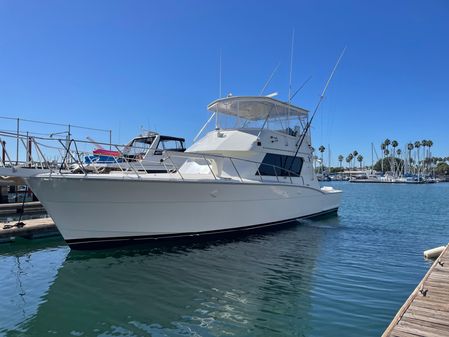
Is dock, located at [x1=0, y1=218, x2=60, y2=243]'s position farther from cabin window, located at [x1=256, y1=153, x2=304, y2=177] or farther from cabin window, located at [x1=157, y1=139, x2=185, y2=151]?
cabin window, located at [x1=157, y1=139, x2=185, y2=151]

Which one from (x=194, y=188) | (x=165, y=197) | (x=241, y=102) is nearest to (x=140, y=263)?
(x=165, y=197)

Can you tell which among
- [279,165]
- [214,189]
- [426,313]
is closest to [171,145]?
[279,165]

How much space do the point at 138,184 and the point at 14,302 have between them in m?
3.78

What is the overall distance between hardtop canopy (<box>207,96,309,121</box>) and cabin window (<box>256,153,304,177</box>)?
1.69 meters

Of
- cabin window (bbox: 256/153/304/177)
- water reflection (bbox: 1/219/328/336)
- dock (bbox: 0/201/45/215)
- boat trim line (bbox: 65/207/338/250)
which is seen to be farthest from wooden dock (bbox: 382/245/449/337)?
dock (bbox: 0/201/45/215)

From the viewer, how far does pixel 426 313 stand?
4.31 metres

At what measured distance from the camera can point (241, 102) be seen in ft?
44.7

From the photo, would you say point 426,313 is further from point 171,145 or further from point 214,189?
point 171,145

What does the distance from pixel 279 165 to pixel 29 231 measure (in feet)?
29.8

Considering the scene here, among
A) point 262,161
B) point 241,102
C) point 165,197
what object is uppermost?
point 241,102

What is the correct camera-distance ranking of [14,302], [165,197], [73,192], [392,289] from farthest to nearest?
[165,197] → [73,192] → [392,289] → [14,302]

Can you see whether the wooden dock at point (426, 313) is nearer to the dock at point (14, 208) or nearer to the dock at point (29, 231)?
the dock at point (29, 231)

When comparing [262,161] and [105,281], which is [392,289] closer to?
[105,281]

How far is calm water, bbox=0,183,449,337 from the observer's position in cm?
521
